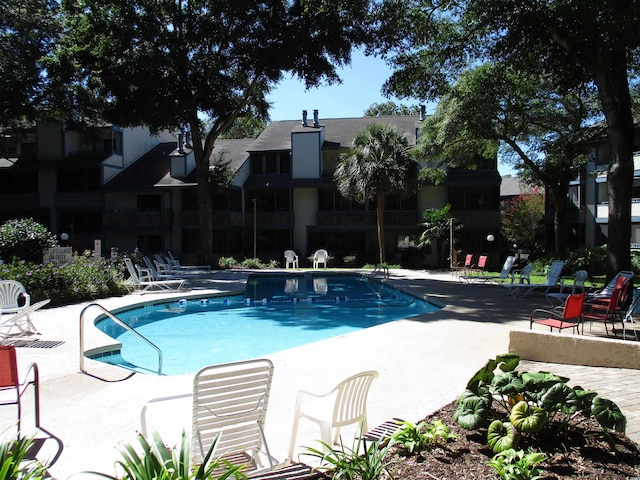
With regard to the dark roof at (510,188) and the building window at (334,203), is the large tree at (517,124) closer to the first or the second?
the building window at (334,203)

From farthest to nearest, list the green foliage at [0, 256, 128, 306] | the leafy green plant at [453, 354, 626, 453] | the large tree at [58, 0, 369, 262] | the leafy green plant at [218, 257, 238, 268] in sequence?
the leafy green plant at [218, 257, 238, 268]
the large tree at [58, 0, 369, 262]
the green foliage at [0, 256, 128, 306]
the leafy green plant at [453, 354, 626, 453]

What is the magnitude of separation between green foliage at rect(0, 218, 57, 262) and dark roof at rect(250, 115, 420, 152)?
1774 centimetres

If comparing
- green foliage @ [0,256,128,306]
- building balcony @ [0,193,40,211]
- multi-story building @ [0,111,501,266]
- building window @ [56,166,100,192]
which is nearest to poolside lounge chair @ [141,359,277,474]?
green foliage @ [0,256,128,306]

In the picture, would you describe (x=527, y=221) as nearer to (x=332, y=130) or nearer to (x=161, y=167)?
(x=332, y=130)

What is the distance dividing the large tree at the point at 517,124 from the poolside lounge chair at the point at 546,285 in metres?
8.39

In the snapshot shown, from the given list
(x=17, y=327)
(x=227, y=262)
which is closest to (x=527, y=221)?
(x=227, y=262)

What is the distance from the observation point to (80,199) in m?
34.1

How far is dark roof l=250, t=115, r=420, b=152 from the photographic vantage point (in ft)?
112

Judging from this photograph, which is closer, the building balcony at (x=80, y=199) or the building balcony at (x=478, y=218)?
the building balcony at (x=478, y=218)

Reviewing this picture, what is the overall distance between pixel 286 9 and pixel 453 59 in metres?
10.8

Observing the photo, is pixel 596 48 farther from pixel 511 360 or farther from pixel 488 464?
pixel 488 464

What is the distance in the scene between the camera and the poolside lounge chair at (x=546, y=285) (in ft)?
52.9

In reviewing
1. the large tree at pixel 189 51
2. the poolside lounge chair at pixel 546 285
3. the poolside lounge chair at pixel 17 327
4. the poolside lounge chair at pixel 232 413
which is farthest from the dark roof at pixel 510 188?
the poolside lounge chair at pixel 232 413

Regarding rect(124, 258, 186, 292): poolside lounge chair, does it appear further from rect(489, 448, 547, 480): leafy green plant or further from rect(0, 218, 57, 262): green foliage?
rect(489, 448, 547, 480): leafy green plant
